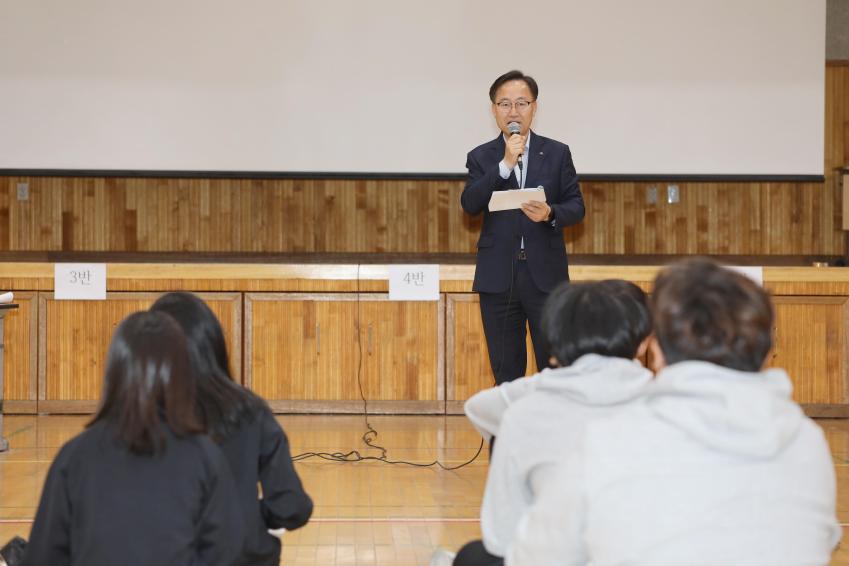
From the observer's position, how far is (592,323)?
64.8 inches

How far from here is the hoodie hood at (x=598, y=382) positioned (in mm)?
1546

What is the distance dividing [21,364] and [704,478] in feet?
14.4

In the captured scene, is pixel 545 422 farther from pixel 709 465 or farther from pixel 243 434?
pixel 243 434

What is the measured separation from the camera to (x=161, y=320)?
1.45 m

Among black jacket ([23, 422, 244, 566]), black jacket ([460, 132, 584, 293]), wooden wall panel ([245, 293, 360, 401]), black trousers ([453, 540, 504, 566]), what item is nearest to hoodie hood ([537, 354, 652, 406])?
black trousers ([453, 540, 504, 566])

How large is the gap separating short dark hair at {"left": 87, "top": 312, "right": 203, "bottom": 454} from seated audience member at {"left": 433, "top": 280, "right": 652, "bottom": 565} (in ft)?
1.70

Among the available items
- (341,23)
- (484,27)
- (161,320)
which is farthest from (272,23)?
(161,320)

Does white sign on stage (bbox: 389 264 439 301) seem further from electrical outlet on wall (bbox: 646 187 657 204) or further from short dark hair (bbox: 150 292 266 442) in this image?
short dark hair (bbox: 150 292 266 442)

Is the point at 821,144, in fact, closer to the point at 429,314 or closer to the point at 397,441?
the point at 429,314

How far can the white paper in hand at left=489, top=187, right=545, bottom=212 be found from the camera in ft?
10.2

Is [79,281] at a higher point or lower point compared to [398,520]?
higher

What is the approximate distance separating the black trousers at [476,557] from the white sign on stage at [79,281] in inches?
131

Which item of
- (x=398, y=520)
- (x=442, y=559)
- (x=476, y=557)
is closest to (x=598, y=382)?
(x=476, y=557)

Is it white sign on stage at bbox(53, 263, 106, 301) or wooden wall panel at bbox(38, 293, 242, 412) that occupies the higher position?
white sign on stage at bbox(53, 263, 106, 301)
